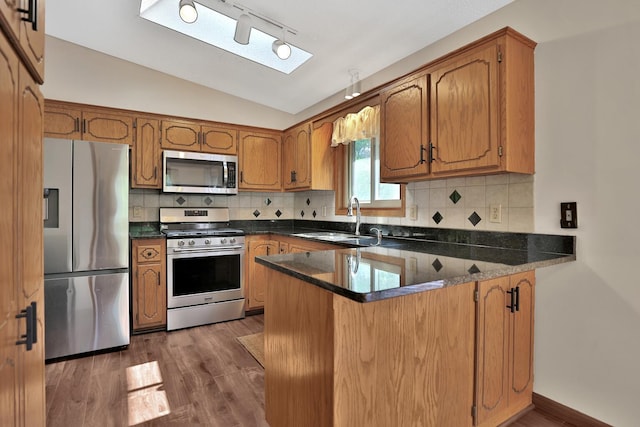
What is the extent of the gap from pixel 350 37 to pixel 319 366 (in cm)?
231

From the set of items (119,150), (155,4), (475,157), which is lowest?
(475,157)

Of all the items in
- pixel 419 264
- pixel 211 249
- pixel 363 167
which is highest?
pixel 363 167

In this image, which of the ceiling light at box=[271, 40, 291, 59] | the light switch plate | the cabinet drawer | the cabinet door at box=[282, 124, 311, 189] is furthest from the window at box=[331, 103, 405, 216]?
the cabinet drawer

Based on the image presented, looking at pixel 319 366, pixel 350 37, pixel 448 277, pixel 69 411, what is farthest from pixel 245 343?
pixel 350 37

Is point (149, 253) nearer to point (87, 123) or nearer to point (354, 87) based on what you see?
point (87, 123)

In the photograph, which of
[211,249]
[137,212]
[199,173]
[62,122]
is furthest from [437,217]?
[62,122]

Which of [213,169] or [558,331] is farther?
[213,169]

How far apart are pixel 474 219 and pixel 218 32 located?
2.51 meters

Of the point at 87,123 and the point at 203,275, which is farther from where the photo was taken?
the point at 203,275

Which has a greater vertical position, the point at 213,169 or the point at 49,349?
the point at 213,169

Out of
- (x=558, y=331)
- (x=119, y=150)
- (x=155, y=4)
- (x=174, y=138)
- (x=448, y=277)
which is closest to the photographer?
(x=448, y=277)

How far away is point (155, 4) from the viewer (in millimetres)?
2467

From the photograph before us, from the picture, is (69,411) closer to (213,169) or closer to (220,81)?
(213,169)

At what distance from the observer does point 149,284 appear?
120 inches
